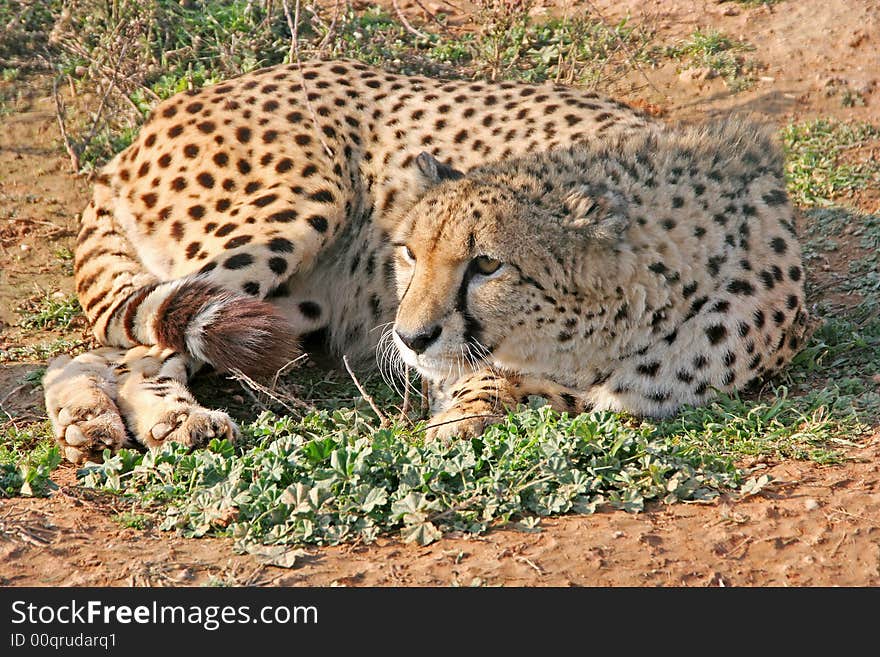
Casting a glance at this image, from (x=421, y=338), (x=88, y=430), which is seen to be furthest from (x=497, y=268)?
(x=88, y=430)

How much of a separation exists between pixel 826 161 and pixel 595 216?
2.80m

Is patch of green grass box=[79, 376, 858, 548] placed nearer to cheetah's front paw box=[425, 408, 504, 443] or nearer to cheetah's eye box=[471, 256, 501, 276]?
cheetah's front paw box=[425, 408, 504, 443]

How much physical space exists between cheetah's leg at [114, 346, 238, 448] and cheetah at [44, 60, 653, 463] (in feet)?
0.04

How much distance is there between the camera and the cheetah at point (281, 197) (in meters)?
4.52

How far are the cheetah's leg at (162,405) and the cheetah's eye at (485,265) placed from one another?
101 centimetres

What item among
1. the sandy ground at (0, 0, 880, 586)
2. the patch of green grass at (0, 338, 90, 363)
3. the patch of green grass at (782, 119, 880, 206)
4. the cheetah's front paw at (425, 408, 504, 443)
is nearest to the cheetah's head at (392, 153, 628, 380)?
the cheetah's front paw at (425, 408, 504, 443)

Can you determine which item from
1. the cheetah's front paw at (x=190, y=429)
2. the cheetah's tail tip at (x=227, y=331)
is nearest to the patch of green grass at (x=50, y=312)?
the cheetah's tail tip at (x=227, y=331)

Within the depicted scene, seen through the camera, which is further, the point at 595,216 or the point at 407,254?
the point at 407,254

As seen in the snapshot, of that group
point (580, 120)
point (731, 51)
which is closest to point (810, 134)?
point (731, 51)

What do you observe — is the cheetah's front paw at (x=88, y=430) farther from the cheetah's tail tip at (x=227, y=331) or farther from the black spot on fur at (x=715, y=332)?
the black spot on fur at (x=715, y=332)

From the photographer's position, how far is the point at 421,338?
378cm

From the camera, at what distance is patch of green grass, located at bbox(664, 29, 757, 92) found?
6762mm

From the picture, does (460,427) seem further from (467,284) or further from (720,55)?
(720,55)

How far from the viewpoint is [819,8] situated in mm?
7176
